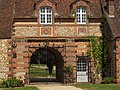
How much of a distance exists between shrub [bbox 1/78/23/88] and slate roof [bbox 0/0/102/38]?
14.8ft

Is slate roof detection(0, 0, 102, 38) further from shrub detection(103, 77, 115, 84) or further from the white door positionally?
shrub detection(103, 77, 115, 84)

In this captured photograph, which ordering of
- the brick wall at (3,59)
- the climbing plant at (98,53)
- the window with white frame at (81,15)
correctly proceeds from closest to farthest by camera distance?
the brick wall at (3,59), the climbing plant at (98,53), the window with white frame at (81,15)

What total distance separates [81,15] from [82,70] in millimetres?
5445

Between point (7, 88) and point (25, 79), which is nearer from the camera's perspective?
point (7, 88)

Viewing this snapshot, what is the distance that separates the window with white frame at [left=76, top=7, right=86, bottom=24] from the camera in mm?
32900

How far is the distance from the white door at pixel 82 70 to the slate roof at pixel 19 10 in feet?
15.4

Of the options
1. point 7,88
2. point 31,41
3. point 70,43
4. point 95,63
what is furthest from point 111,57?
point 7,88

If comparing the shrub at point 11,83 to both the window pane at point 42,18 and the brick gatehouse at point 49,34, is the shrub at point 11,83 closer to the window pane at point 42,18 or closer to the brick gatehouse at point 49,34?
the brick gatehouse at point 49,34

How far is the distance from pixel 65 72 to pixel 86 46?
3.25 meters

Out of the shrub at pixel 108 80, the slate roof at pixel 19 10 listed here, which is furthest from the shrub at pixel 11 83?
the shrub at pixel 108 80

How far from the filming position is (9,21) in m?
32.8

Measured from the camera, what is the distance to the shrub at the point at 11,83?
28852mm

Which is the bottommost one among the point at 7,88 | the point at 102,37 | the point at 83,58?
the point at 7,88

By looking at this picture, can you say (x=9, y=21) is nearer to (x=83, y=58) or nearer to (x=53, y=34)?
(x=53, y=34)
